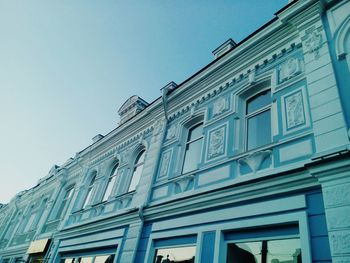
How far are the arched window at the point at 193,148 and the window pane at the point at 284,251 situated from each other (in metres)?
3.22

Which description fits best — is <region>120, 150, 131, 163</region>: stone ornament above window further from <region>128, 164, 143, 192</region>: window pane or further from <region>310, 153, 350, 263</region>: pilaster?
<region>310, 153, 350, 263</region>: pilaster

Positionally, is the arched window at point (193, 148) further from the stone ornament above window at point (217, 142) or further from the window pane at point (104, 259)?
the window pane at point (104, 259)

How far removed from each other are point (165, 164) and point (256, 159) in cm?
332

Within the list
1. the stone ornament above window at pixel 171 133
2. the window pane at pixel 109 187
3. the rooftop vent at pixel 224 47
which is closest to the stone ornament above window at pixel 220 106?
the stone ornament above window at pixel 171 133

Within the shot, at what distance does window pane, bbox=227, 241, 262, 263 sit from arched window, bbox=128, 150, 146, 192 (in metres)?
5.04

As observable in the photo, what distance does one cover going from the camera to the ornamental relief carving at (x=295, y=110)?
521 cm

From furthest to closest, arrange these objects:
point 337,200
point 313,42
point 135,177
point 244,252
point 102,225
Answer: point 135,177
point 102,225
point 313,42
point 244,252
point 337,200

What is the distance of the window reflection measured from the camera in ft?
13.9

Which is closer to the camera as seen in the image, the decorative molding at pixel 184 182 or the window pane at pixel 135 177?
the decorative molding at pixel 184 182

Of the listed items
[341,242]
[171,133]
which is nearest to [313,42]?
[341,242]

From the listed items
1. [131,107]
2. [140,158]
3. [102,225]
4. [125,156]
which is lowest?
[102,225]

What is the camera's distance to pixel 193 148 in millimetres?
8086

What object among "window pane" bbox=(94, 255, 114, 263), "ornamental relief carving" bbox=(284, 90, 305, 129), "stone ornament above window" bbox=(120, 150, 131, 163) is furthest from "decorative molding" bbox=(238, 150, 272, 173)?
"stone ornament above window" bbox=(120, 150, 131, 163)

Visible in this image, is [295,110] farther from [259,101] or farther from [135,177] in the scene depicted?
[135,177]
